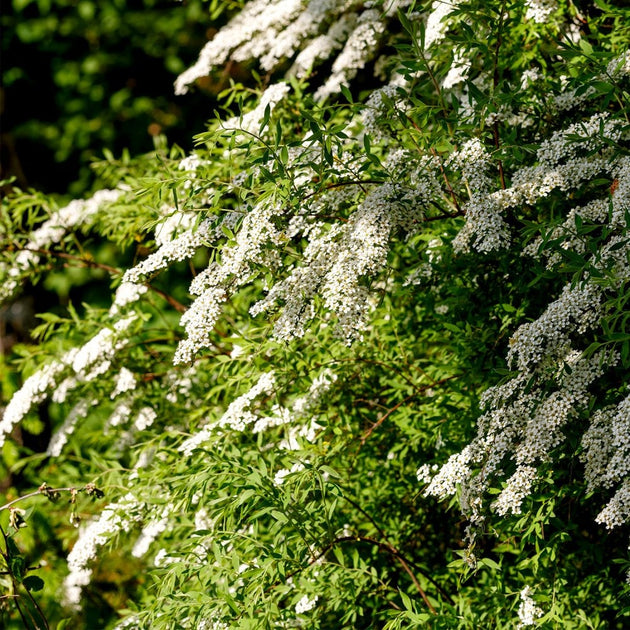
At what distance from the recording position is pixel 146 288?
9.17 ft

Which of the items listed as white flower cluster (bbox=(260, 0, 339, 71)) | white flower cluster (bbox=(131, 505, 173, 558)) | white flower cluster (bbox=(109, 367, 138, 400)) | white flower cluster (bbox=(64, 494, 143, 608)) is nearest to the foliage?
white flower cluster (bbox=(260, 0, 339, 71))

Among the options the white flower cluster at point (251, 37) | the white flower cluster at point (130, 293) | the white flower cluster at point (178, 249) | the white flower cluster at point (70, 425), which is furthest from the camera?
the white flower cluster at point (251, 37)

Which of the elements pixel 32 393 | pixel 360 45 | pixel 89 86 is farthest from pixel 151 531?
pixel 89 86

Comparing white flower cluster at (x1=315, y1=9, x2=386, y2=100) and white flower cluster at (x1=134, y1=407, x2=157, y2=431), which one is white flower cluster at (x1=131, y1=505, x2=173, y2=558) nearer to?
white flower cluster at (x1=134, y1=407, x2=157, y2=431)

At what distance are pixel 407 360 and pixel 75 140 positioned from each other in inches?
237

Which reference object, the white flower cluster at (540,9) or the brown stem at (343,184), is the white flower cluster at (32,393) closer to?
the brown stem at (343,184)

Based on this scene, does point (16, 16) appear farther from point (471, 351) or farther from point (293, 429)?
point (471, 351)

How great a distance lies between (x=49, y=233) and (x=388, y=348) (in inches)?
57.9

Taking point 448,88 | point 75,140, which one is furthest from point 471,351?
point 75,140

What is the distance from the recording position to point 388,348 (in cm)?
265

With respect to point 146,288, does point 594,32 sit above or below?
above

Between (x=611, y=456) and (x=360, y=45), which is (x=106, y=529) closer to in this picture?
(x=611, y=456)

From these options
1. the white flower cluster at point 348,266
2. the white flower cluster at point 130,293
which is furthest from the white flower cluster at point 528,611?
the white flower cluster at point 130,293

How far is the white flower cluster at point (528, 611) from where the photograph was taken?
6.08 feet
